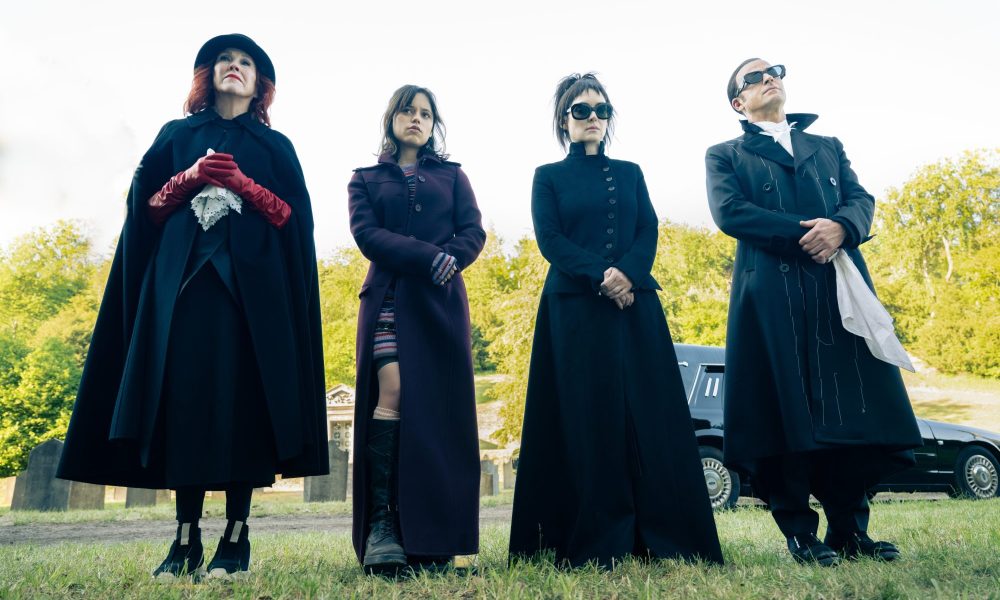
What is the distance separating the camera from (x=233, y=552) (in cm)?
351

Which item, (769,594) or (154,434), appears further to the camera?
(154,434)

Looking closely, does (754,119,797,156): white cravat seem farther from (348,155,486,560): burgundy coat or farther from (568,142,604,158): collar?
(348,155,486,560): burgundy coat

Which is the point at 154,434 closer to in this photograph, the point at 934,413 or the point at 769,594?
the point at 769,594

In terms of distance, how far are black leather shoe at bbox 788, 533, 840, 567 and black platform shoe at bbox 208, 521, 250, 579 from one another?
2.43m

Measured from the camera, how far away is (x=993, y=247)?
34.6 metres

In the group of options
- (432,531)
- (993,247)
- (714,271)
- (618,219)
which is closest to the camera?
(432,531)

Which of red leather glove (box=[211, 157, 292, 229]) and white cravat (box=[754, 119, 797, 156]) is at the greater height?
white cravat (box=[754, 119, 797, 156])

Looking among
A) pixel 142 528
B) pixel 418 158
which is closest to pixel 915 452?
pixel 418 158

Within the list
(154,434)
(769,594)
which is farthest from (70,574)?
(769,594)

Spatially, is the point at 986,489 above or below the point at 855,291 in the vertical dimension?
below

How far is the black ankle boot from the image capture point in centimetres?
357

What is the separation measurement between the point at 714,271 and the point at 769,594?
38.9 meters

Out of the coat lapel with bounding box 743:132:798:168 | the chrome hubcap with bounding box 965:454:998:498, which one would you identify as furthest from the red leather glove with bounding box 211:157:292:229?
the chrome hubcap with bounding box 965:454:998:498

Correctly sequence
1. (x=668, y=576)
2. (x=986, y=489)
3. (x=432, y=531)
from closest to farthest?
(x=668, y=576), (x=432, y=531), (x=986, y=489)
